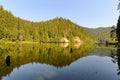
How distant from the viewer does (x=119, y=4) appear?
6431 cm

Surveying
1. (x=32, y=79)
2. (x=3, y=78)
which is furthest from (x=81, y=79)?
(x=3, y=78)

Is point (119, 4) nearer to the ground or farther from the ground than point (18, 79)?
farther from the ground

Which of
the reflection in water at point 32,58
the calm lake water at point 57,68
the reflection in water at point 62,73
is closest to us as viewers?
the reflection in water at point 62,73

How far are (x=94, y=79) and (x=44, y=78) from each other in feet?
21.5

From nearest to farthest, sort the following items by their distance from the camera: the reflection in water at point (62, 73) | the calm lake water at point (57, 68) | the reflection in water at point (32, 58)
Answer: the reflection in water at point (62, 73)
the calm lake water at point (57, 68)
the reflection in water at point (32, 58)

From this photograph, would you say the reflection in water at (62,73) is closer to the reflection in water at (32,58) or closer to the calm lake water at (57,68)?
the calm lake water at (57,68)

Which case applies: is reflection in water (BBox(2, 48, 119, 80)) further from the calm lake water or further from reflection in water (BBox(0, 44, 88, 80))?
reflection in water (BBox(0, 44, 88, 80))

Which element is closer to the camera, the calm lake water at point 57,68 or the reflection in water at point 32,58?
the calm lake water at point 57,68

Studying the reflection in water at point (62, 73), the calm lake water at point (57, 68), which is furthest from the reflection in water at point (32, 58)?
the reflection in water at point (62, 73)

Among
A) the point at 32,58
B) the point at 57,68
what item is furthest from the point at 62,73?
the point at 32,58

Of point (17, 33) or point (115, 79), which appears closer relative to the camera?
point (115, 79)

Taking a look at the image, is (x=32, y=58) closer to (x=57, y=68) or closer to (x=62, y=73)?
(x=57, y=68)

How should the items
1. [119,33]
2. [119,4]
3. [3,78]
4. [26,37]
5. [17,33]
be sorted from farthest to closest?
[26,37]
[17,33]
[119,33]
[119,4]
[3,78]

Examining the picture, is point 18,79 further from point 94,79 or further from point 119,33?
point 119,33
